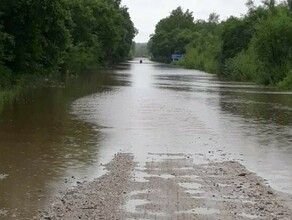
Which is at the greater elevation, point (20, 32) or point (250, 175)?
point (20, 32)

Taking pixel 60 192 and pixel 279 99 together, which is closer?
pixel 60 192

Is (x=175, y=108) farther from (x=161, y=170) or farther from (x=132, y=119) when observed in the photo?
(x=161, y=170)

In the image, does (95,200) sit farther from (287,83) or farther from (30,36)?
(287,83)

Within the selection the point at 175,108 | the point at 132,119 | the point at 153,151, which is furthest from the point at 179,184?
the point at 175,108

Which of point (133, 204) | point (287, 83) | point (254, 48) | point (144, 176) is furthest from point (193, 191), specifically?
point (254, 48)

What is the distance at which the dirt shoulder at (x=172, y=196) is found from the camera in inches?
335

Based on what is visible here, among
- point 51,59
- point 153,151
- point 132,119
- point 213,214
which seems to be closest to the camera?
point 213,214

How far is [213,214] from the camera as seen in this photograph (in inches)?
336

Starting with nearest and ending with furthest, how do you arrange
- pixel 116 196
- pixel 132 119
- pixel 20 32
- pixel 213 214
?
pixel 213 214 → pixel 116 196 → pixel 132 119 → pixel 20 32

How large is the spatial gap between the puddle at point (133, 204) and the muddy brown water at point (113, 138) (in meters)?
1.43

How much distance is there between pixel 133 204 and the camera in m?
9.09

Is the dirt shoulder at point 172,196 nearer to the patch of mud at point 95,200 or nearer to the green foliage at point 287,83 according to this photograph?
the patch of mud at point 95,200

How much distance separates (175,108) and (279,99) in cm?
1090

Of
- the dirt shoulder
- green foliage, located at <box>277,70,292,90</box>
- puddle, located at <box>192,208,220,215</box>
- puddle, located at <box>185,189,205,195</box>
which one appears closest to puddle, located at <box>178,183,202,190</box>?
the dirt shoulder
